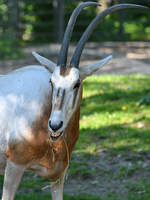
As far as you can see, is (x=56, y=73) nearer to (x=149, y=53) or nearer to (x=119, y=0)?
(x=149, y=53)

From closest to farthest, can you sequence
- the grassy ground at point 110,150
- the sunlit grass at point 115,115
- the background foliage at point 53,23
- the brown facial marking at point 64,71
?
1. the brown facial marking at point 64,71
2. the grassy ground at point 110,150
3. the sunlit grass at point 115,115
4. the background foliage at point 53,23

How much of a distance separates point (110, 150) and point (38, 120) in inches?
111

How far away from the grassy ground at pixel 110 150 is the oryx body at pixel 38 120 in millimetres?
1188

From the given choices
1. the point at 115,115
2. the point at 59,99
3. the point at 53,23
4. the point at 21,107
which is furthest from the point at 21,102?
the point at 53,23

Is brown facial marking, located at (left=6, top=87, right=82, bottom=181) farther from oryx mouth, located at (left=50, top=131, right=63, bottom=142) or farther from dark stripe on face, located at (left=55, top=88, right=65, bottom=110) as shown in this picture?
dark stripe on face, located at (left=55, top=88, right=65, bottom=110)

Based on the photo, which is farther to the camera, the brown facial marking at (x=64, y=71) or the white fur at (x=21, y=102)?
the white fur at (x=21, y=102)

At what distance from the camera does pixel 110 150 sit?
6.56 meters

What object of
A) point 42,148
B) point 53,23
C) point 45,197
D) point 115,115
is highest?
point 42,148

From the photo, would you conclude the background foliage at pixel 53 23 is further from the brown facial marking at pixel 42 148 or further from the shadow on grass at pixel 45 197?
the brown facial marking at pixel 42 148

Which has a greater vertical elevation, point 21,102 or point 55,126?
point 55,126

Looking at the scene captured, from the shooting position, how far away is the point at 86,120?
301 inches

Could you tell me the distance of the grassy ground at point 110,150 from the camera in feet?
17.8

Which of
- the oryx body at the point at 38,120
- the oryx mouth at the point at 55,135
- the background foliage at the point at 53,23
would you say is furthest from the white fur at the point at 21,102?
the background foliage at the point at 53,23

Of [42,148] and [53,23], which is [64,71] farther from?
[53,23]
